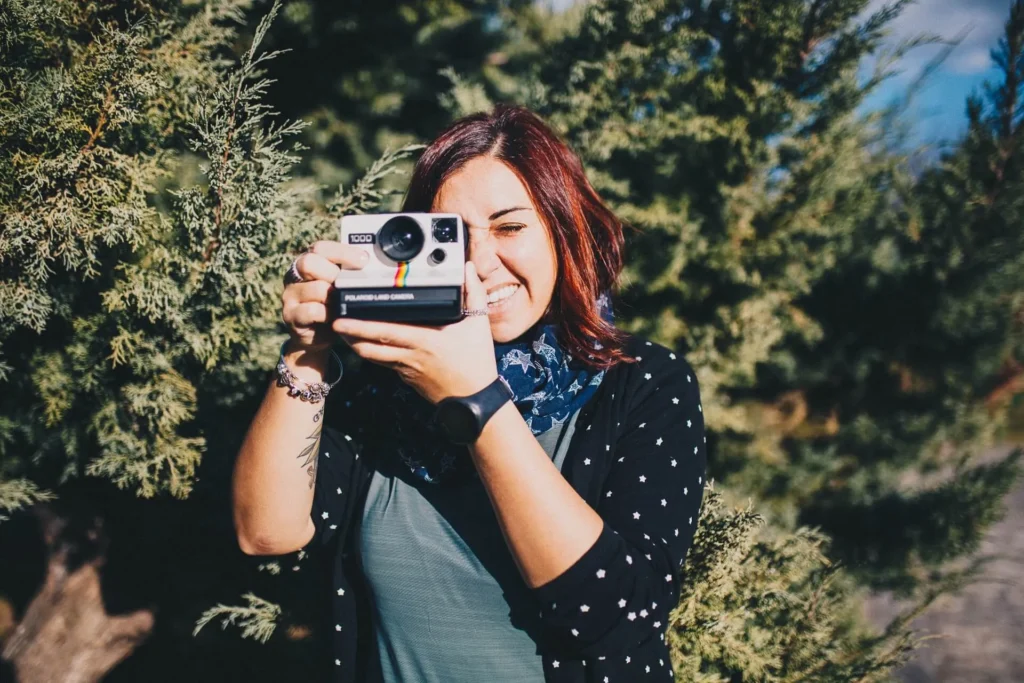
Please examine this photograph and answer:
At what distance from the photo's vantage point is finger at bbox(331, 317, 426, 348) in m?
1.26

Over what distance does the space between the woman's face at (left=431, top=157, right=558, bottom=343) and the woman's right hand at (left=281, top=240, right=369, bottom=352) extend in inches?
13.9

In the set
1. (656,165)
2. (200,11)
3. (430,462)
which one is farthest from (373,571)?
(656,165)

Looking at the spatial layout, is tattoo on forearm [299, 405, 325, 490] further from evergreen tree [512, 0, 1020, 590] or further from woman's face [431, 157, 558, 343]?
evergreen tree [512, 0, 1020, 590]

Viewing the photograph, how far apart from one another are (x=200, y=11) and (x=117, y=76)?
60 centimetres

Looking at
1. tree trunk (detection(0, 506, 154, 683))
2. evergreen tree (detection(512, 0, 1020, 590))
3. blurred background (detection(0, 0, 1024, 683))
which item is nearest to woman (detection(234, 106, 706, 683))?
blurred background (detection(0, 0, 1024, 683))

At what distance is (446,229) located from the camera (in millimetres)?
1375

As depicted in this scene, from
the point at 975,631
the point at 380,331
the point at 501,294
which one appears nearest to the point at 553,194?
the point at 501,294

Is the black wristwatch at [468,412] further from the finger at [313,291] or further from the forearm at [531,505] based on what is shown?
the finger at [313,291]

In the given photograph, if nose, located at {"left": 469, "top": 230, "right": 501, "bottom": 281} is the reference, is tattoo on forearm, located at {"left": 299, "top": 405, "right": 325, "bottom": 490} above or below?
below

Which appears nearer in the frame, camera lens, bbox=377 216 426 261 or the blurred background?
camera lens, bbox=377 216 426 261

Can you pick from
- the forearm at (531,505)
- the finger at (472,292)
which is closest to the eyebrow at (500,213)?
the finger at (472,292)

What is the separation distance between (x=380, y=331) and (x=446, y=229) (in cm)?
28

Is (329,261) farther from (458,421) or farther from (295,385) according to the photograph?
(458,421)

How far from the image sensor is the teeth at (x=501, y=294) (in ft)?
5.32
